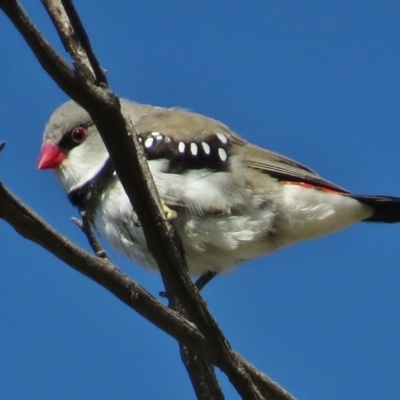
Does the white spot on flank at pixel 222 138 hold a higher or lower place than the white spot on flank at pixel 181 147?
higher

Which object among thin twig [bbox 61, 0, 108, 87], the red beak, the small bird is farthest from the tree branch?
the red beak

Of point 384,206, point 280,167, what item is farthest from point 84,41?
point 384,206

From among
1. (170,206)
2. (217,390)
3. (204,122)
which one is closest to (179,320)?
(217,390)

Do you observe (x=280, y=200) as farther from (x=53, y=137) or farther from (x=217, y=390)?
(x=217, y=390)

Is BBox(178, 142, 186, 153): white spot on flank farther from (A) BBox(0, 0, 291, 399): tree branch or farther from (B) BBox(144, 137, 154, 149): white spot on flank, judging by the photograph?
Answer: (A) BBox(0, 0, 291, 399): tree branch

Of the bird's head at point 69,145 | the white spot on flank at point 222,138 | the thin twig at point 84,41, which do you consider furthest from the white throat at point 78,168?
the thin twig at point 84,41

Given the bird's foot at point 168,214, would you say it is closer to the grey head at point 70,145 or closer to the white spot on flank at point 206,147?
the white spot on flank at point 206,147

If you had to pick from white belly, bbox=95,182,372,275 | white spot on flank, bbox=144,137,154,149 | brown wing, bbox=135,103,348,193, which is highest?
brown wing, bbox=135,103,348,193

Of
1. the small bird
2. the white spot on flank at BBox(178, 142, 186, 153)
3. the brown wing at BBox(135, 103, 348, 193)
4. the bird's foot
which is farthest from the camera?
the brown wing at BBox(135, 103, 348, 193)
